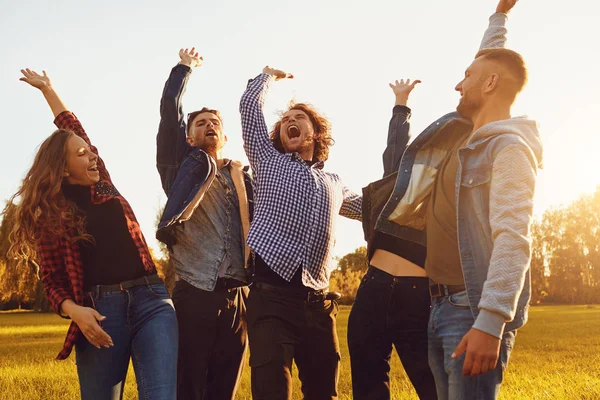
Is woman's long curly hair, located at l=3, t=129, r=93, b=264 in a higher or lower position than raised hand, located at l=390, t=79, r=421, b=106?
lower

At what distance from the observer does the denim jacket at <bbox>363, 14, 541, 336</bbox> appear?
2717 mm

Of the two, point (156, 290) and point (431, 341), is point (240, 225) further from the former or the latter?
point (431, 341)

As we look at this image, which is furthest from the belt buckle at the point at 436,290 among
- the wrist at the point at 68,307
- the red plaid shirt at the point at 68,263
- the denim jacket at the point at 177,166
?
the denim jacket at the point at 177,166

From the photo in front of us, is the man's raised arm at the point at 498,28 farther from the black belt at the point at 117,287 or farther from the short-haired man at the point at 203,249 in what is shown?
the black belt at the point at 117,287

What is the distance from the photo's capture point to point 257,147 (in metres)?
4.60

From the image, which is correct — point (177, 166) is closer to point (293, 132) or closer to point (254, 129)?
point (254, 129)

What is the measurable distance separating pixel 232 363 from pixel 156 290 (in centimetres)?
112

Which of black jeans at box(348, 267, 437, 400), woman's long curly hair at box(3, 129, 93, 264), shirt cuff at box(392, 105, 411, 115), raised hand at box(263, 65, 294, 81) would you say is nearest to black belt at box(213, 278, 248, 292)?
woman's long curly hair at box(3, 129, 93, 264)

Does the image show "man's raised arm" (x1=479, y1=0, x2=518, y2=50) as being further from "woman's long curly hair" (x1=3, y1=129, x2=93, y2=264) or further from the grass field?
the grass field

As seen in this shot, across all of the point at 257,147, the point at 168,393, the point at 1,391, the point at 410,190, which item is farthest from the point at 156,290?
the point at 1,391

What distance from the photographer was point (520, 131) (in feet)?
9.18

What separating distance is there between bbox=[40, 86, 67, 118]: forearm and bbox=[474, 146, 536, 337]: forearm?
3.36 metres

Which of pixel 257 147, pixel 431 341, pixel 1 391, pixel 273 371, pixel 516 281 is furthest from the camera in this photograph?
pixel 1 391

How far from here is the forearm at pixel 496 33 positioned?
3.81 m
